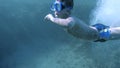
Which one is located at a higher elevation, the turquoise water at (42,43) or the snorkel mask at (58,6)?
the turquoise water at (42,43)

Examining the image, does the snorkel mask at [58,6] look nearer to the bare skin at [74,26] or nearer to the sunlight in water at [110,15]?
the bare skin at [74,26]

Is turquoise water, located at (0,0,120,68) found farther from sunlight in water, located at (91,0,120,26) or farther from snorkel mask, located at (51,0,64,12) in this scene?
snorkel mask, located at (51,0,64,12)

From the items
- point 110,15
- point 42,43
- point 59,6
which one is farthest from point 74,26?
point 42,43

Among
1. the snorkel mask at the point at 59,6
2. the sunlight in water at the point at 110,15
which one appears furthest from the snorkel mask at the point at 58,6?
the sunlight in water at the point at 110,15

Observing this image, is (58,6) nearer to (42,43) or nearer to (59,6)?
(59,6)

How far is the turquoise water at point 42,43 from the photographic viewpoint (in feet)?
28.1

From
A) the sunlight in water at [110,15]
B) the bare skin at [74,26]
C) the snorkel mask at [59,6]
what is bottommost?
the bare skin at [74,26]

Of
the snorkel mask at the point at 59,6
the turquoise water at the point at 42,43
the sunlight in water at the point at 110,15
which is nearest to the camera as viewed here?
the snorkel mask at the point at 59,6

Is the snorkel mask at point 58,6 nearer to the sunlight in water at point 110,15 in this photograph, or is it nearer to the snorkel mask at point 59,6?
the snorkel mask at point 59,6

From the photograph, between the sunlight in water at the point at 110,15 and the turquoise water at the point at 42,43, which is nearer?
the sunlight in water at the point at 110,15

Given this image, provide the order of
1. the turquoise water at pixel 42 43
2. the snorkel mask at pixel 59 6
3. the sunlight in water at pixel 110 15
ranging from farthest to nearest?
the turquoise water at pixel 42 43
the sunlight in water at pixel 110 15
the snorkel mask at pixel 59 6

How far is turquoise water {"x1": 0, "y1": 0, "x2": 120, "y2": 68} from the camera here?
337 inches

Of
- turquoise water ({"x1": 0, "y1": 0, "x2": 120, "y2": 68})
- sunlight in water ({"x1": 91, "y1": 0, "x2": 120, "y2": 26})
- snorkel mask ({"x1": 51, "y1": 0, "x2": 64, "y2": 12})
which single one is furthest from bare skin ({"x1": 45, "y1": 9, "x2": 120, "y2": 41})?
turquoise water ({"x1": 0, "y1": 0, "x2": 120, "y2": 68})

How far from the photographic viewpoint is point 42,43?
1072cm
